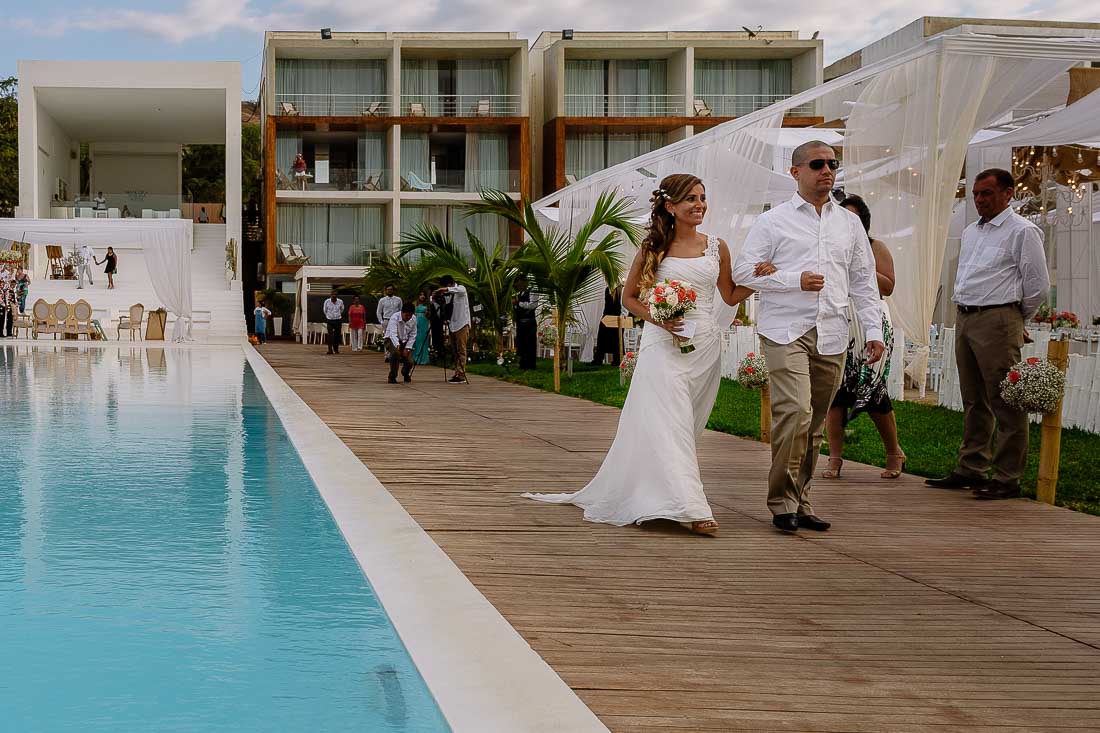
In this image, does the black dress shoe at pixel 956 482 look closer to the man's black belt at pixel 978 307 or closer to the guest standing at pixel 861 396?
the guest standing at pixel 861 396

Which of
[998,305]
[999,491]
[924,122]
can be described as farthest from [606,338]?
[999,491]

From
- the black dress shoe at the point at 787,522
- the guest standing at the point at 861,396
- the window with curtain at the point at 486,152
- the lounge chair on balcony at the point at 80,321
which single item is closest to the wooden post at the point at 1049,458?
the guest standing at the point at 861,396

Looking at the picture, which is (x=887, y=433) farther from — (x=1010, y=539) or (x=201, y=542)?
(x=201, y=542)

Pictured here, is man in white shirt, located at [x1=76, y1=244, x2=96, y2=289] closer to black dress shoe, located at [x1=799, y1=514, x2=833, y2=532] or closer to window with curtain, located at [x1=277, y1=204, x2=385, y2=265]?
window with curtain, located at [x1=277, y1=204, x2=385, y2=265]

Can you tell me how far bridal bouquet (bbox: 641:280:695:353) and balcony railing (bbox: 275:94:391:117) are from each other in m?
36.6

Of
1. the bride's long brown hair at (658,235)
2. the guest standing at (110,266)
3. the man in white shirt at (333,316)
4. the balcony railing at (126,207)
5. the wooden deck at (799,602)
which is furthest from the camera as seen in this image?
the balcony railing at (126,207)

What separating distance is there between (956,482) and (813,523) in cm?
185

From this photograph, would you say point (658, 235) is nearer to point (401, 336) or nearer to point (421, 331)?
point (401, 336)

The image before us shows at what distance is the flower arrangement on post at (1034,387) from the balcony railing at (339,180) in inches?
1407

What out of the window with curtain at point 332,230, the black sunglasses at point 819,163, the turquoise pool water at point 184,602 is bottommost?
the turquoise pool water at point 184,602

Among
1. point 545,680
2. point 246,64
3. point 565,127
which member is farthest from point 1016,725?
point 246,64

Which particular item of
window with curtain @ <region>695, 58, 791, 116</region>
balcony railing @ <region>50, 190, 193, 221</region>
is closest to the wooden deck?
window with curtain @ <region>695, 58, 791, 116</region>

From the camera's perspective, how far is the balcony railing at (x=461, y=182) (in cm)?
4088

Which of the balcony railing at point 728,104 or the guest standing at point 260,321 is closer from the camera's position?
the guest standing at point 260,321
